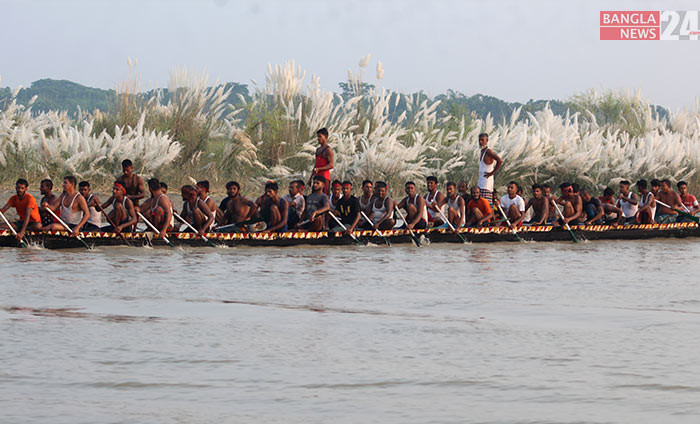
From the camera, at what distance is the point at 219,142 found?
77.0 ft

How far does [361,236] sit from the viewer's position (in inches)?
607

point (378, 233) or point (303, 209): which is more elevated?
point (303, 209)

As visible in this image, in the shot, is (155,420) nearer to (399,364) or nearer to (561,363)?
(399,364)

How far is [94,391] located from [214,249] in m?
8.89

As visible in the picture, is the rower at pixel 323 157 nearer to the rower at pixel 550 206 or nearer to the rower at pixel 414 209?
the rower at pixel 414 209

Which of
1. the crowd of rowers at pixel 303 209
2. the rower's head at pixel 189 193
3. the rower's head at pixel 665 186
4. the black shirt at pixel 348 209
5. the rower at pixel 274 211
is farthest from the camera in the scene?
the rower's head at pixel 665 186

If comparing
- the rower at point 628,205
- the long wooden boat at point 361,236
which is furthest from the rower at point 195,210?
the rower at point 628,205

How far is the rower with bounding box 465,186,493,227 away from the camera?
16.8 m

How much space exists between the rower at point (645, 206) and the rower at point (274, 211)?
22.1 feet

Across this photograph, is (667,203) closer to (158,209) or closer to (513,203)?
(513,203)

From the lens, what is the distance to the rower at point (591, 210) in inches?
707

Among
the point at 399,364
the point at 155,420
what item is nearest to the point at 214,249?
the point at 399,364

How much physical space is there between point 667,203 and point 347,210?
21.8 feet

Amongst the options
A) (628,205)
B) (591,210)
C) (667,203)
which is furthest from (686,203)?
(591,210)
